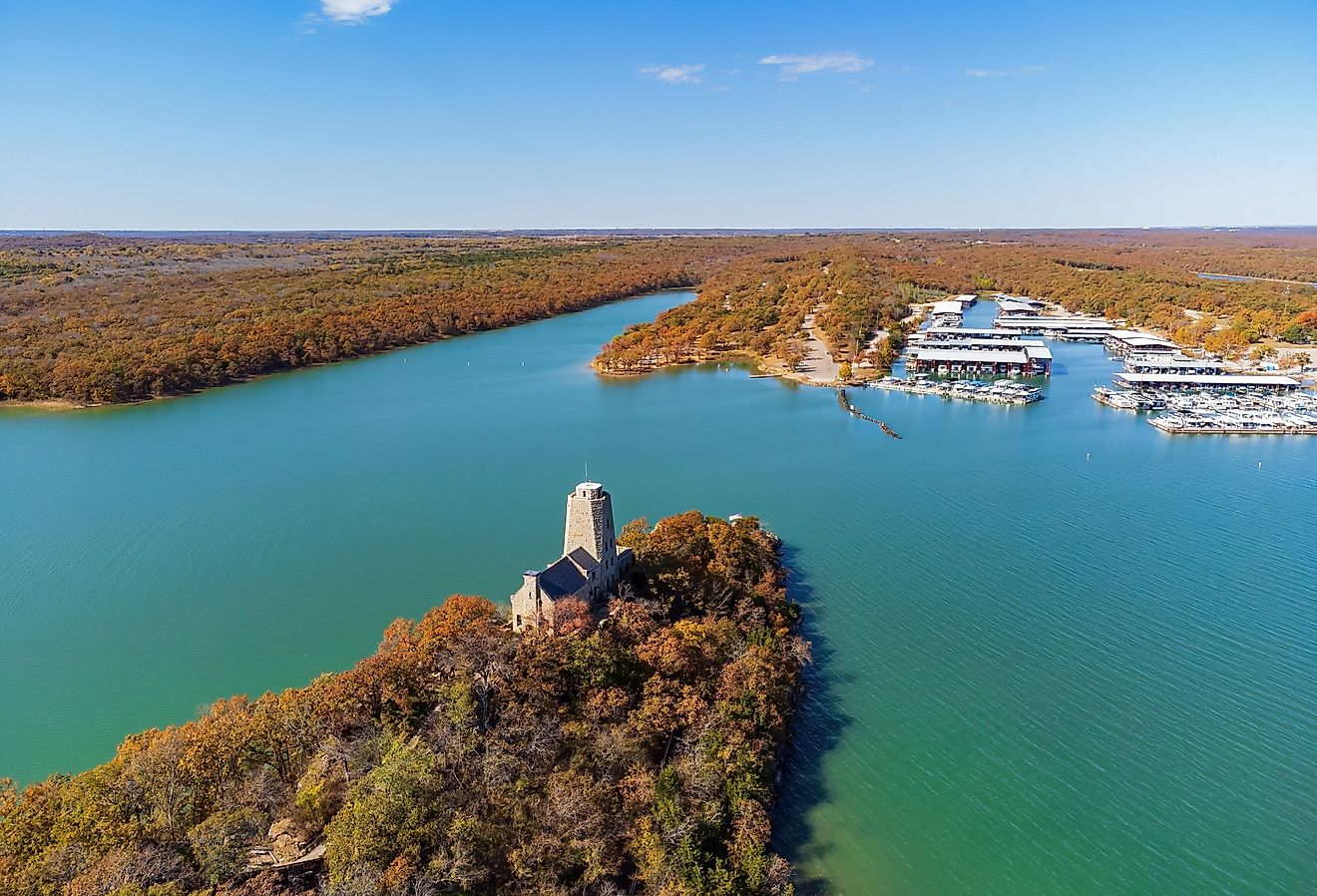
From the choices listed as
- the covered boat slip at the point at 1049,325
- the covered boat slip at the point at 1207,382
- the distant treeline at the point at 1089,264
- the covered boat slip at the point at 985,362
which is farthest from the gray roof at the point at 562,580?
the distant treeline at the point at 1089,264

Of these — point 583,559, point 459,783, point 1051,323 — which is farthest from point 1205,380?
point 459,783

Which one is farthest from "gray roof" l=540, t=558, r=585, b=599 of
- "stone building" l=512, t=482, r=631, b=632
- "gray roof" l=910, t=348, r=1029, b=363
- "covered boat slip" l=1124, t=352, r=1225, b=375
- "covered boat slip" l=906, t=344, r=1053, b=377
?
"covered boat slip" l=1124, t=352, r=1225, b=375

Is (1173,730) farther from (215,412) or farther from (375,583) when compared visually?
(215,412)

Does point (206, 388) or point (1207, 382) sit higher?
point (1207, 382)

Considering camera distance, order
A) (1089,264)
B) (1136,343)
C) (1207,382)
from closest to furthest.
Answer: (1207,382) < (1136,343) < (1089,264)

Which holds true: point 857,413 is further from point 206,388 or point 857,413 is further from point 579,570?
point 206,388

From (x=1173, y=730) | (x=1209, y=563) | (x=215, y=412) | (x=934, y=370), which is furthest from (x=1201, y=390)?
(x=215, y=412)
